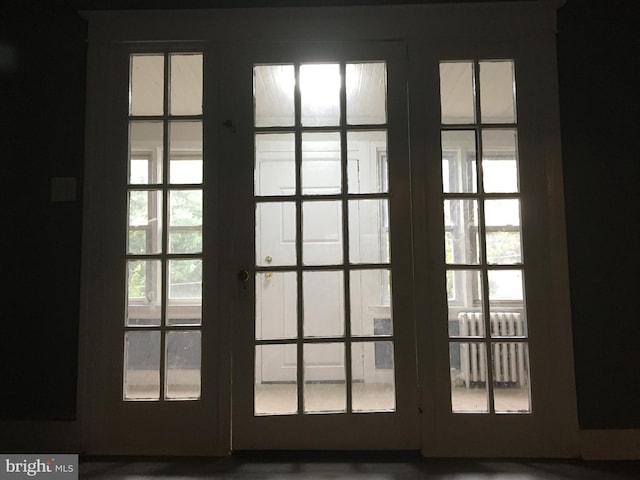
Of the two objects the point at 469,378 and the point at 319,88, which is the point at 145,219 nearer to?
the point at 319,88

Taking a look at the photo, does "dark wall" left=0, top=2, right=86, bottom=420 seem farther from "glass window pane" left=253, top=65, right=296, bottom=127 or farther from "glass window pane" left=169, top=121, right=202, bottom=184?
"glass window pane" left=253, top=65, right=296, bottom=127

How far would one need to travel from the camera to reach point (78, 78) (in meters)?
2.06

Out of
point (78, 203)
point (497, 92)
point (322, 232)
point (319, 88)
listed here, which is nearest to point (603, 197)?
point (497, 92)

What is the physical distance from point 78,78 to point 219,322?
1457mm

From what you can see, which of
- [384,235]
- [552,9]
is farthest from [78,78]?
[552,9]

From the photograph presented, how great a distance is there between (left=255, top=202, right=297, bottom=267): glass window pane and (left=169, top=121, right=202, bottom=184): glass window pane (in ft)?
1.28

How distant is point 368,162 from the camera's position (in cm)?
205

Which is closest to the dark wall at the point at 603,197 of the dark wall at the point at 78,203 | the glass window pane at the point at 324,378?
the dark wall at the point at 78,203

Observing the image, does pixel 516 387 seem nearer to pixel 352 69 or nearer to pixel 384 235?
pixel 384 235

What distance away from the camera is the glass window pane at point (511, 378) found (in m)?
1.91

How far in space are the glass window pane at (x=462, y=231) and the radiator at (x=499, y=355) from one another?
32 centimetres

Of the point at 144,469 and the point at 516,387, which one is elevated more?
the point at 516,387

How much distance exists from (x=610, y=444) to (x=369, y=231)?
1500 mm

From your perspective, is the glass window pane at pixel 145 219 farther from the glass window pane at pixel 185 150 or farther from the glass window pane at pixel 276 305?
the glass window pane at pixel 276 305
